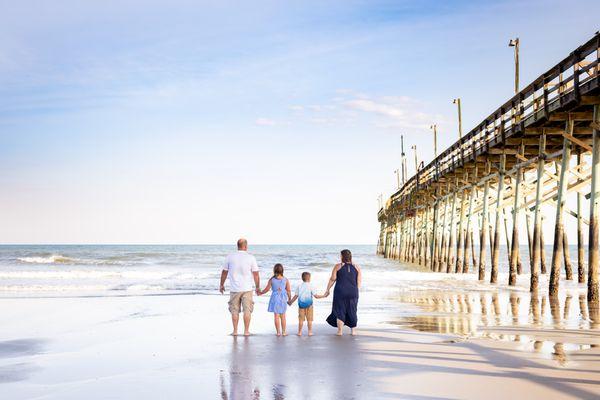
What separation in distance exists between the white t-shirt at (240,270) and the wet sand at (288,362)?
83 centimetres

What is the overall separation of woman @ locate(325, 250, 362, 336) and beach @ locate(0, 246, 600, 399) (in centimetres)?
28

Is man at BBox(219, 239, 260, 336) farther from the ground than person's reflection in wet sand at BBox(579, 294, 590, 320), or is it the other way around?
man at BBox(219, 239, 260, 336)

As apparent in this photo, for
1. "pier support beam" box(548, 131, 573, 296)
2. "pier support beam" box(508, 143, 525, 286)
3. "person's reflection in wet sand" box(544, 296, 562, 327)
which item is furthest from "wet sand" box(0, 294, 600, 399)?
"pier support beam" box(508, 143, 525, 286)

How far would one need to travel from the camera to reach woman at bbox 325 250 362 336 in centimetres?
1008

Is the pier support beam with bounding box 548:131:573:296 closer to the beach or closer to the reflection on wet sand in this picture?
the reflection on wet sand

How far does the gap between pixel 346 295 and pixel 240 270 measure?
168cm

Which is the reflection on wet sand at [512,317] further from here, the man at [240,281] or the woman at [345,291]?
the man at [240,281]

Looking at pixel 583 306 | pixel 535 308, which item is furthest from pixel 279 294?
pixel 583 306

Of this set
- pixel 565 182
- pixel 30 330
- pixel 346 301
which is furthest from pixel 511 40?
pixel 30 330

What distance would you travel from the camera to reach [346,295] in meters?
10.2

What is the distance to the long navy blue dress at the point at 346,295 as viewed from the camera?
33.1 feet

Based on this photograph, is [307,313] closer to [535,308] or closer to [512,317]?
[512,317]

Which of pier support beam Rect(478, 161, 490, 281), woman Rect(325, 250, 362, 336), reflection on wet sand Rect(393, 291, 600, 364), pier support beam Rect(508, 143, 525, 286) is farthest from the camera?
pier support beam Rect(478, 161, 490, 281)

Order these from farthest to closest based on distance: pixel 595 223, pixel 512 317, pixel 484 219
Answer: pixel 484 219 < pixel 595 223 < pixel 512 317
